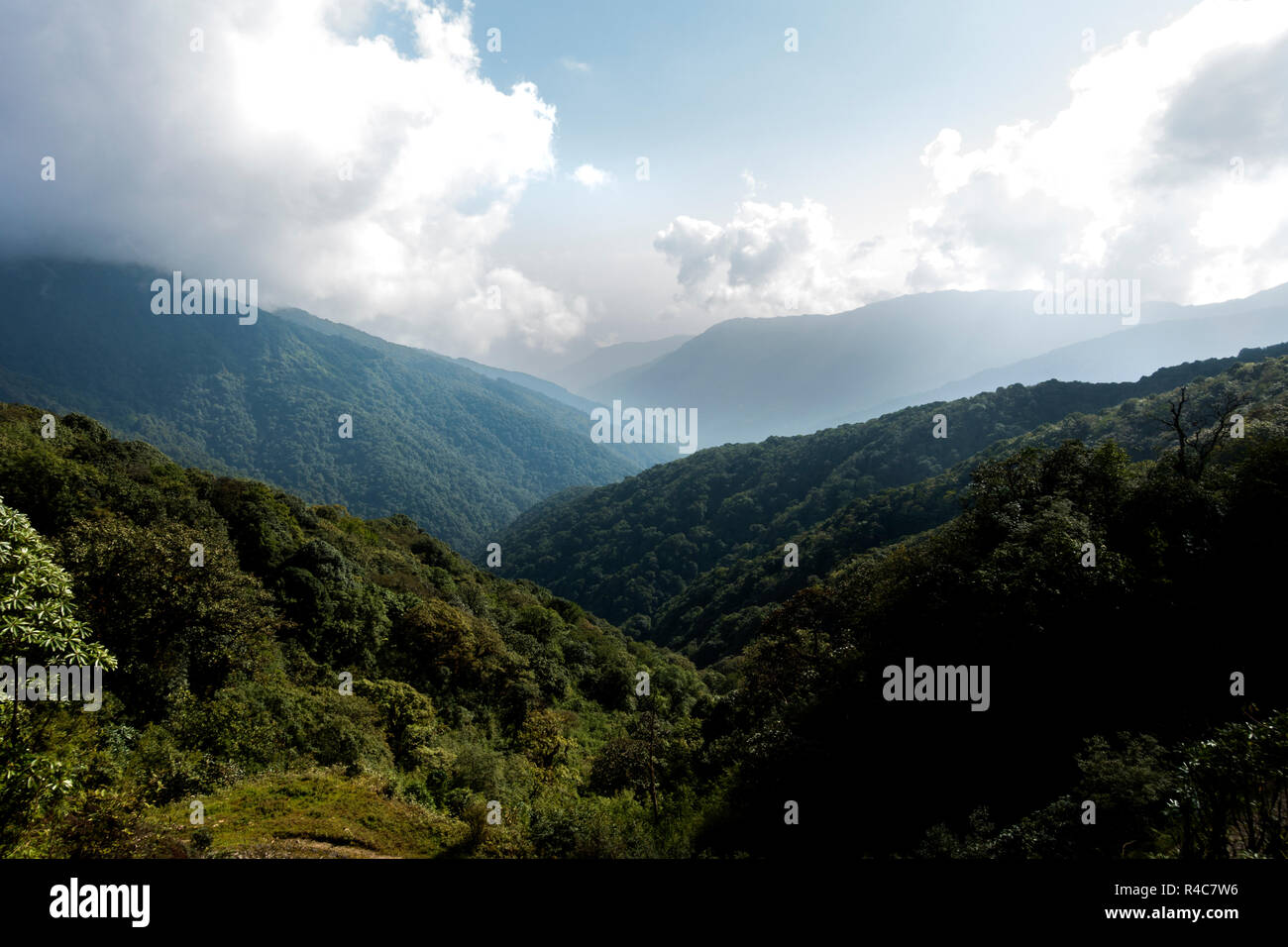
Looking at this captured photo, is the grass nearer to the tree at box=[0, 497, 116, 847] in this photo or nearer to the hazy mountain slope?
the tree at box=[0, 497, 116, 847]

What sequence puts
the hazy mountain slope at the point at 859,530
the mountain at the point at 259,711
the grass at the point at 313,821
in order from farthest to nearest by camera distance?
the hazy mountain slope at the point at 859,530 → the grass at the point at 313,821 → the mountain at the point at 259,711

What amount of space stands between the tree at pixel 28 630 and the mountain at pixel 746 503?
9150 centimetres

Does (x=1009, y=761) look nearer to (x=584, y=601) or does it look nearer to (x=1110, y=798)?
(x=1110, y=798)

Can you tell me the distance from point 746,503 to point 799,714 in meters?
128

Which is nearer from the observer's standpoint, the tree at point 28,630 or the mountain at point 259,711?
the tree at point 28,630

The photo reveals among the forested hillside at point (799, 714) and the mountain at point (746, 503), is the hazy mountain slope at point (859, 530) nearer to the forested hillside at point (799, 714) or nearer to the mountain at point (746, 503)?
the mountain at point (746, 503)

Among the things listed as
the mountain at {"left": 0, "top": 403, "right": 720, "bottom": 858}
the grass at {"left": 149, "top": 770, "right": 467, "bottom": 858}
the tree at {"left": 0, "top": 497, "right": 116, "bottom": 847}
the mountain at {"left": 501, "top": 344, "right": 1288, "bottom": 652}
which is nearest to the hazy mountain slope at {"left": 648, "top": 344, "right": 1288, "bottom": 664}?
the mountain at {"left": 501, "top": 344, "right": 1288, "bottom": 652}

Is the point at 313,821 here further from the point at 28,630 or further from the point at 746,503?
the point at 746,503

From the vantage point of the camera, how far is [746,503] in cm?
14625

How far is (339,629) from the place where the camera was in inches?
1002

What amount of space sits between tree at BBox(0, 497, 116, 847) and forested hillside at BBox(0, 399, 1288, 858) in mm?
37

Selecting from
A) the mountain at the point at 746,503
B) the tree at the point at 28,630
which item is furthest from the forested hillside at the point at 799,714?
the mountain at the point at 746,503

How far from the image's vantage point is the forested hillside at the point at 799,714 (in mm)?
9227
